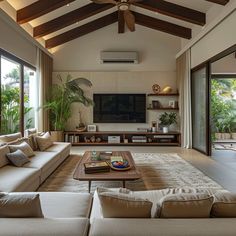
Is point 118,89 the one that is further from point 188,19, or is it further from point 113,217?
point 113,217

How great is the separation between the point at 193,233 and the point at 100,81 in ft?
23.7

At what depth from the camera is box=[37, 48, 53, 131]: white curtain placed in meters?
6.95

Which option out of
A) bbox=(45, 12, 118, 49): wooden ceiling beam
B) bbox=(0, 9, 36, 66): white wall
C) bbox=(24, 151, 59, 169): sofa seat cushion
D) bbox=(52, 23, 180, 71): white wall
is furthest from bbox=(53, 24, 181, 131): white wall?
bbox=(24, 151, 59, 169): sofa seat cushion

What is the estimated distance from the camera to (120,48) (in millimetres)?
8227

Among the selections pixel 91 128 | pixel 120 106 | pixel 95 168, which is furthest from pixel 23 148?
pixel 120 106

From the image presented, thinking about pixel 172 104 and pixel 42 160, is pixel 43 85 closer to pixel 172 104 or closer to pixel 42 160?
pixel 42 160

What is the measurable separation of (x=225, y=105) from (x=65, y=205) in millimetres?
7864

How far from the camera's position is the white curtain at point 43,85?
6.95 m

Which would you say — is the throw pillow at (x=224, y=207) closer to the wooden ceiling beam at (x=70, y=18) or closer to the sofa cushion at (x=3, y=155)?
the sofa cushion at (x=3, y=155)

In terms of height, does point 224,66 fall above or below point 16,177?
above

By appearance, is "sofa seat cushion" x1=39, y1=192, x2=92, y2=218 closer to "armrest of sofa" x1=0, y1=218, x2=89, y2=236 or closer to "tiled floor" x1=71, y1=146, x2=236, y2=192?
"armrest of sofa" x1=0, y1=218, x2=89, y2=236

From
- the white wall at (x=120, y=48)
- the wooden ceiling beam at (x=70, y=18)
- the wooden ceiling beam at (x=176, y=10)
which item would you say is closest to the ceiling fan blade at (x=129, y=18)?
the wooden ceiling beam at (x=176, y=10)

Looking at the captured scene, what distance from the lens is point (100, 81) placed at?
8.19 meters

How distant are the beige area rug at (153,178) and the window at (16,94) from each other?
1553 millimetres
